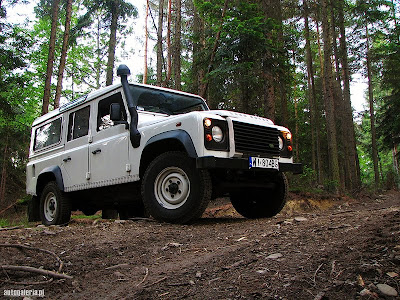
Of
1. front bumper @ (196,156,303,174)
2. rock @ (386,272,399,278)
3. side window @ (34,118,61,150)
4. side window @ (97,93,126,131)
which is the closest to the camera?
rock @ (386,272,399,278)

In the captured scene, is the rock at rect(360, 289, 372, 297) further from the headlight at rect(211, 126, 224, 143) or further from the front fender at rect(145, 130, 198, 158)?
the headlight at rect(211, 126, 224, 143)

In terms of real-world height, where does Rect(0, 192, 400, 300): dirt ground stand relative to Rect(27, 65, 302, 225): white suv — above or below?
below

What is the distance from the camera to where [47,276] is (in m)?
2.65

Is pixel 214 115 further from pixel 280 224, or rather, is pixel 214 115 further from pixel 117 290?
pixel 117 290

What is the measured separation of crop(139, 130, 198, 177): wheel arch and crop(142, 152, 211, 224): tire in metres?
0.20

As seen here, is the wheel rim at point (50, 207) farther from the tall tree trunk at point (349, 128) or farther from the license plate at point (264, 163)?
the tall tree trunk at point (349, 128)

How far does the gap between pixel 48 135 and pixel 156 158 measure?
386 cm

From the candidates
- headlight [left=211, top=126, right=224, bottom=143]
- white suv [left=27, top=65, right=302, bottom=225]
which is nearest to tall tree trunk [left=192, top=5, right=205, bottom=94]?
white suv [left=27, top=65, right=302, bottom=225]

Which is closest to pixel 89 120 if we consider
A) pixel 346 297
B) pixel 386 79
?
pixel 346 297

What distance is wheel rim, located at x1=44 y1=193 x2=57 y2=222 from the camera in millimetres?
7035

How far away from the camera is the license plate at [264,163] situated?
460 cm

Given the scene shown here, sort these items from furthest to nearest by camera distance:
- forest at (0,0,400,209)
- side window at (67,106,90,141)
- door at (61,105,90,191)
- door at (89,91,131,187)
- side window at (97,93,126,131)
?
1. forest at (0,0,400,209)
2. side window at (67,106,90,141)
3. door at (61,105,90,191)
4. side window at (97,93,126,131)
5. door at (89,91,131,187)

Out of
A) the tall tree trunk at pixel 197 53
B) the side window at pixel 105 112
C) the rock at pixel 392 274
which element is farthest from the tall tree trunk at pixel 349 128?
the rock at pixel 392 274

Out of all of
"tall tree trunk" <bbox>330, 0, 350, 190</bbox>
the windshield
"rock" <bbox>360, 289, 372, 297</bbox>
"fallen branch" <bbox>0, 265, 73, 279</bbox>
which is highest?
"tall tree trunk" <bbox>330, 0, 350, 190</bbox>
